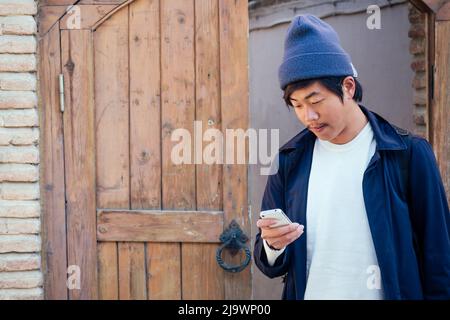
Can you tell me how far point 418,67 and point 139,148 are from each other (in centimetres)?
191

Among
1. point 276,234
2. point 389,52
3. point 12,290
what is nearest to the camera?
point 276,234

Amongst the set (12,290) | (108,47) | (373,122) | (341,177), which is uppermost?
(108,47)

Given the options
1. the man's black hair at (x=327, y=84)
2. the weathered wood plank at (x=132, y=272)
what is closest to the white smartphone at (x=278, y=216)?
the man's black hair at (x=327, y=84)

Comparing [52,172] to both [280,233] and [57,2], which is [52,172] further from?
[280,233]

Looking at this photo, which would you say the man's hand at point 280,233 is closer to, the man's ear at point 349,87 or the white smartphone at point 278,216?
the white smartphone at point 278,216

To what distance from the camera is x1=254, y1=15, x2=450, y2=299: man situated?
7.70 ft

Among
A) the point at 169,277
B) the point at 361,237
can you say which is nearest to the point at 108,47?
the point at 169,277

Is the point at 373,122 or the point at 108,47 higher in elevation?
the point at 108,47

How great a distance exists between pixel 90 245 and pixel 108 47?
97 centimetres

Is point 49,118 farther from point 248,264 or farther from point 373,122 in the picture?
point 373,122

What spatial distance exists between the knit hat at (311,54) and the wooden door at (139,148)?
91 centimetres

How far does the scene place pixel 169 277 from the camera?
11.3ft

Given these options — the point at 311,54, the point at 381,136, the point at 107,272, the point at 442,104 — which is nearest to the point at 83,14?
the point at 107,272

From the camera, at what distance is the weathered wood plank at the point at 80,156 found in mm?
3404
